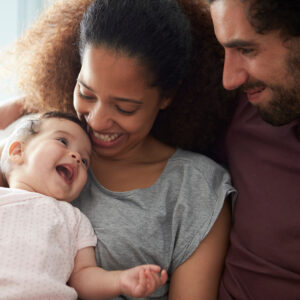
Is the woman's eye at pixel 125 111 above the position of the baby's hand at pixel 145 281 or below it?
above

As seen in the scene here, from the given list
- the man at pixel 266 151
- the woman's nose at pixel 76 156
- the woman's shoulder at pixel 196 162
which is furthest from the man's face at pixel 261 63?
the woman's nose at pixel 76 156

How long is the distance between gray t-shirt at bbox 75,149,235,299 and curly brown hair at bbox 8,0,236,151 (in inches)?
7.1

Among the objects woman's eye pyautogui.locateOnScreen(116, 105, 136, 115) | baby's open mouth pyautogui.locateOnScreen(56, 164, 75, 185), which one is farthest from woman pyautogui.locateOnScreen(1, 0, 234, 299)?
baby's open mouth pyautogui.locateOnScreen(56, 164, 75, 185)

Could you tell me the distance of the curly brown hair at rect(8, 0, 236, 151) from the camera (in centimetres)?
176

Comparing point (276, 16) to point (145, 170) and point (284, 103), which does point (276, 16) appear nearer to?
point (284, 103)

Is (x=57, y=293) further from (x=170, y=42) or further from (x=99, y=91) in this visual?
(x=170, y=42)

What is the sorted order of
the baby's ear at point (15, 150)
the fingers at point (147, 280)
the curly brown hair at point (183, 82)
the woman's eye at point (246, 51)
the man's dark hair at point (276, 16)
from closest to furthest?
the fingers at point (147, 280)
the man's dark hair at point (276, 16)
the woman's eye at point (246, 51)
the baby's ear at point (15, 150)
the curly brown hair at point (183, 82)

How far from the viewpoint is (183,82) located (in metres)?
1.78

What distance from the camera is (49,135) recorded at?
1550 mm

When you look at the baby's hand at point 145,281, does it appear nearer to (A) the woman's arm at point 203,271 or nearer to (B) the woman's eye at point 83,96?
(A) the woman's arm at point 203,271

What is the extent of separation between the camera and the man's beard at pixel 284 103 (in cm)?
142

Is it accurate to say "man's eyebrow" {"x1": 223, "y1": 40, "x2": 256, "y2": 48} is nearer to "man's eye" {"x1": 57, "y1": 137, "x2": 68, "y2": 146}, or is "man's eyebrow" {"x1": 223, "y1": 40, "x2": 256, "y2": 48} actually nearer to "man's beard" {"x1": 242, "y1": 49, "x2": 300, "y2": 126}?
"man's beard" {"x1": 242, "y1": 49, "x2": 300, "y2": 126}

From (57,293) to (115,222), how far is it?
0.31 m

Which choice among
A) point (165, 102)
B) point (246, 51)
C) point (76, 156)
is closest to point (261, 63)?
point (246, 51)
